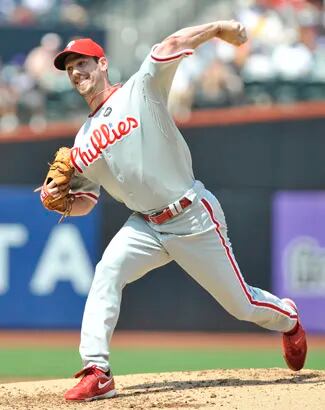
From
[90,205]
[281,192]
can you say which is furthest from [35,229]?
[90,205]

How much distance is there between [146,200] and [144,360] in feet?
12.1

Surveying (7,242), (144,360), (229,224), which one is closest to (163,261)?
(144,360)

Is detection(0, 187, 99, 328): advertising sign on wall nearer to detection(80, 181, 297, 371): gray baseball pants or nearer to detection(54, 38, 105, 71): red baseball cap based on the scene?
detection(80, 181, 297, 371): gray baseball pants

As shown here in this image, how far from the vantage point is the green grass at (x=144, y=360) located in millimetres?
8207

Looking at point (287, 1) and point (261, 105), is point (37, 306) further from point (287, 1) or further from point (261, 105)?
point (287, 1)

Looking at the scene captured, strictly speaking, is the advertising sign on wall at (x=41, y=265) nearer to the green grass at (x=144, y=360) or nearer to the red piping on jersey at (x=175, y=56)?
the green grass at (x=144, y=360)

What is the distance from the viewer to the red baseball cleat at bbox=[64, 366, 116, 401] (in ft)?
17.7

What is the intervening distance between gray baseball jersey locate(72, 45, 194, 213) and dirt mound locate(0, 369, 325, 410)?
40.7 inches

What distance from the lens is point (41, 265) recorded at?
35.1 feet

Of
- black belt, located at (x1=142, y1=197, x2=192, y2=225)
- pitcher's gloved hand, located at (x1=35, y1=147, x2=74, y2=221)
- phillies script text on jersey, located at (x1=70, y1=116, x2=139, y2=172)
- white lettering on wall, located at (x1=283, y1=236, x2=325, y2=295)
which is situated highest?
phillies script text on jersey, located at (x1=70, y1=116, x2=139, y2=172)

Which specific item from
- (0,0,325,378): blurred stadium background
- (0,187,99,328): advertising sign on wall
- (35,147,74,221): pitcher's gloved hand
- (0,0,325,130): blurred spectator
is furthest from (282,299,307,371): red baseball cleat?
(0,0,325,130): blurred spectator

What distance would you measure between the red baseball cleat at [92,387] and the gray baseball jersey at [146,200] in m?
0.04

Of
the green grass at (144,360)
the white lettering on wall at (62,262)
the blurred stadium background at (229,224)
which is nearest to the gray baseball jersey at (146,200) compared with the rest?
the green grass at (144,360)

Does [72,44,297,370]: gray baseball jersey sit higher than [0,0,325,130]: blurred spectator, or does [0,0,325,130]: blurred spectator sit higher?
[0,0,325,130]: blurred spectator
